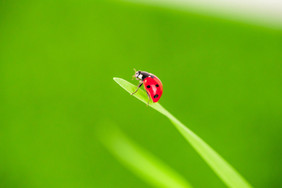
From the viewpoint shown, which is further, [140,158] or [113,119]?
[113,119]

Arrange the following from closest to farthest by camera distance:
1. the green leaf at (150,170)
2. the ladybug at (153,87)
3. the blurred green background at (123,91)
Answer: the green leaf at (150,170) → the ladybug at (153,87) → the blurred green background at (123,91)

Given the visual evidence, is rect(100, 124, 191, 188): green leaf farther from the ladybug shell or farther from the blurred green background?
the blurred green background

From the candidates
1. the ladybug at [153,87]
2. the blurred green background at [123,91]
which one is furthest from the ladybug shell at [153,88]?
the blurred green background at [123,91]

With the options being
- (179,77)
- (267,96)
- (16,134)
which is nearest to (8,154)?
(16,134)

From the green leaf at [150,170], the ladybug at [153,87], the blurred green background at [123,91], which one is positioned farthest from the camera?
the blurred green background at [123,91]

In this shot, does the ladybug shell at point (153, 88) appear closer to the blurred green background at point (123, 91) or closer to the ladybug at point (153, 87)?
the ladybug at point (153, 87)

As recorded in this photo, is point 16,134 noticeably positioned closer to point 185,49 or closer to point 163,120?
point 163,120

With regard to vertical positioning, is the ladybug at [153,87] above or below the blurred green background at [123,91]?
below

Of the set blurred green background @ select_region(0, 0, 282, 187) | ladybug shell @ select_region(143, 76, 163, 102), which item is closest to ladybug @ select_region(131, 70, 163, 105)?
ladybug shell @ select_region(143, 76, 163, 102)
